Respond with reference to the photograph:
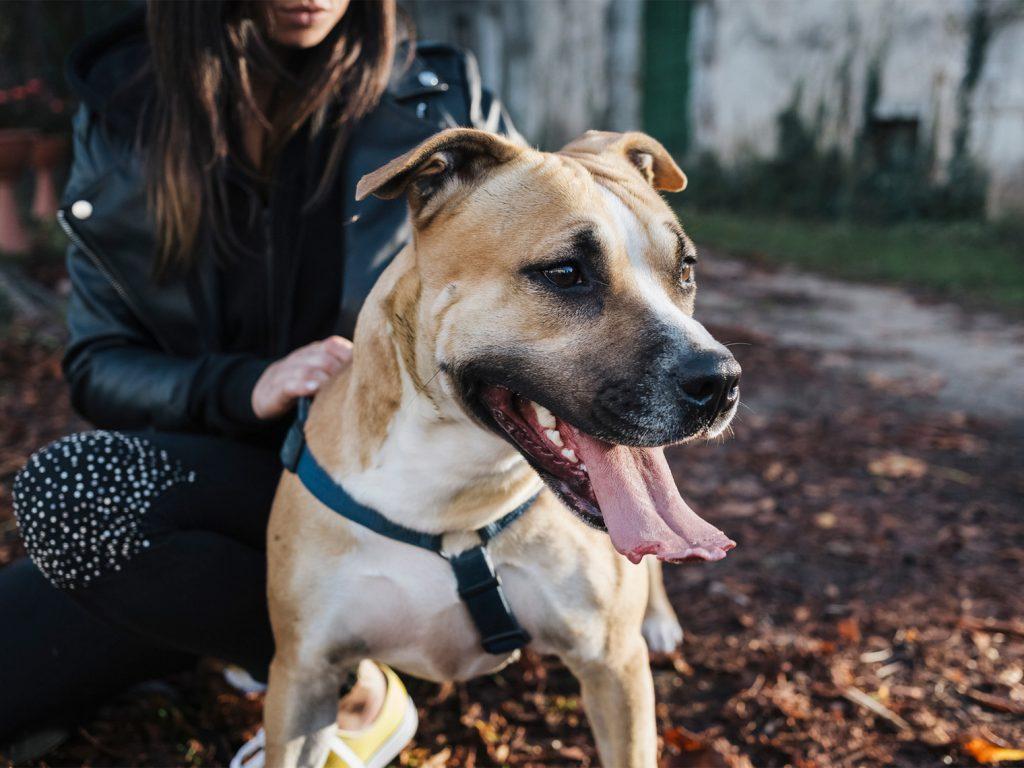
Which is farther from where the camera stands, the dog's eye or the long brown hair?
the long brown hair

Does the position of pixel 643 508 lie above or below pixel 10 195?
above

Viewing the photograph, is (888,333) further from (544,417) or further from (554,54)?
(554,54)

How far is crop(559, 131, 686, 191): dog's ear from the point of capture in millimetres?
2529

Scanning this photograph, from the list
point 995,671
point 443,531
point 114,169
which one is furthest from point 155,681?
point 995,671

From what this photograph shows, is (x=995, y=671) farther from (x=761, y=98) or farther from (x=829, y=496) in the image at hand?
(x=761, y=98)

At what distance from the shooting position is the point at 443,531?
2.24m

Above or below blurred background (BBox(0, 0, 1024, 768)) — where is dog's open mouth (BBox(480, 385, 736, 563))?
above

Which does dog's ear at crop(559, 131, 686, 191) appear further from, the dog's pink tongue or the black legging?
the black legging

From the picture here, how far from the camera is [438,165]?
2.18 meters

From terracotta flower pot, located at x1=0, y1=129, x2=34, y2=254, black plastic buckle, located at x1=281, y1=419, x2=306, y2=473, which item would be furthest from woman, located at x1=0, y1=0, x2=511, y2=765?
terracotta flower pot, located at x1=0, y1=129, x2=34, y2=254

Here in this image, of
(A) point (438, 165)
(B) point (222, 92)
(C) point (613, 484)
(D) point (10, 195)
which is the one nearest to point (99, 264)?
Result: (B) point (222, 92)

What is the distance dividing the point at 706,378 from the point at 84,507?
1.53 metres

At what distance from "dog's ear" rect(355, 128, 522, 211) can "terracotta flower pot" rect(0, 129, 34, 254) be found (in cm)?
667

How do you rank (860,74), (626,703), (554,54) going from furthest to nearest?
(554,54) < (860,74) < (626,703)
